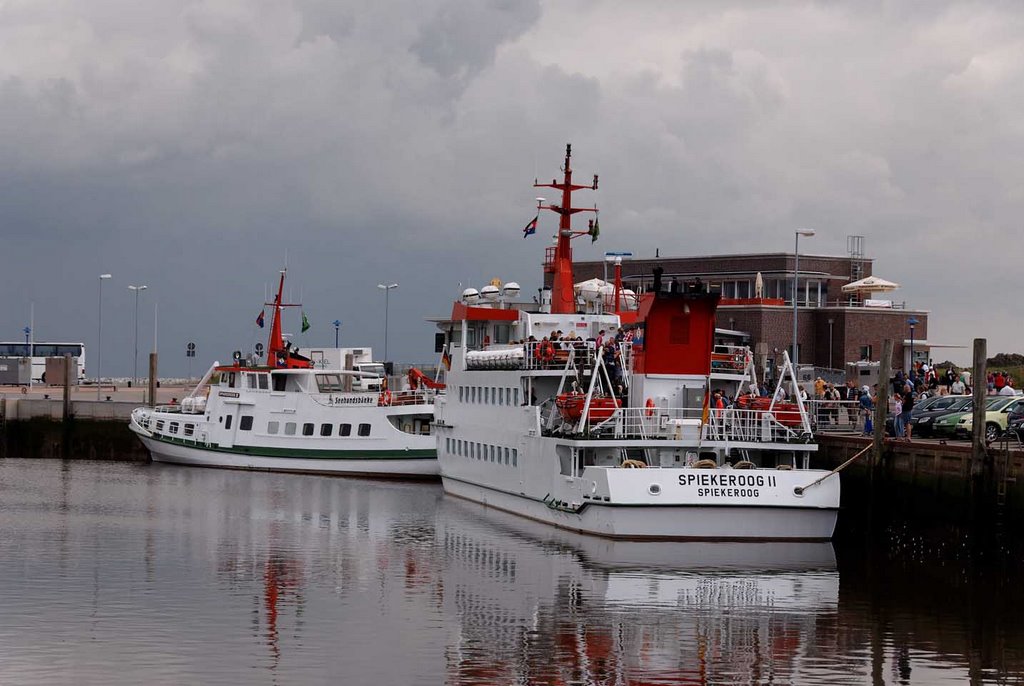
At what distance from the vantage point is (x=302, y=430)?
6219 cm

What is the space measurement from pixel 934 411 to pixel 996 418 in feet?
9.84

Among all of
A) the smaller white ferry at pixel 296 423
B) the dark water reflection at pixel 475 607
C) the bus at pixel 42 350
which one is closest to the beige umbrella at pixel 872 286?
the smaller white ferry at pixel 296 423

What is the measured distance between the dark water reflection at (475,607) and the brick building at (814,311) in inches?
1680

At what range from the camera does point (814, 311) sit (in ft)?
278

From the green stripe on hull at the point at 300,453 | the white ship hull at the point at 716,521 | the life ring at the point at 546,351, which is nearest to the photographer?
the white ship hull at the point at 716,521

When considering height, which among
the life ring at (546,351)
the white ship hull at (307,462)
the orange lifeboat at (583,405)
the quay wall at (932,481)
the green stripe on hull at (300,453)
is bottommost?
the white ship hull at (307,462)

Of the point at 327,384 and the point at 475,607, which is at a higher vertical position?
the point at 327,384

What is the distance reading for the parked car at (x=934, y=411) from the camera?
4084 centimetres

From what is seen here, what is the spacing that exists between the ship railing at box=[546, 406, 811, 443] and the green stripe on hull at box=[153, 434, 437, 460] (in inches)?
872

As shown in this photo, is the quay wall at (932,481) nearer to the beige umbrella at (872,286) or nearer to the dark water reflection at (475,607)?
the dark water reflection at (475,607)

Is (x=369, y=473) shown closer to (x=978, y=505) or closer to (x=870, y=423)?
(x=870, y=423)

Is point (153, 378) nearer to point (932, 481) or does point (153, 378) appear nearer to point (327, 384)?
point (327, 384)

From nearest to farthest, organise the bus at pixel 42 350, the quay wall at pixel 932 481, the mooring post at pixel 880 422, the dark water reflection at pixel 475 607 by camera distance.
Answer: the dark water reflection at pixel 475 607 → the quay wall at pixel 932 481 → the mooring post at pixel 880 422 → the bus at pixel 42 350

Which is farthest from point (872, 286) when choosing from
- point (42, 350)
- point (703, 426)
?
point (42, 350)
